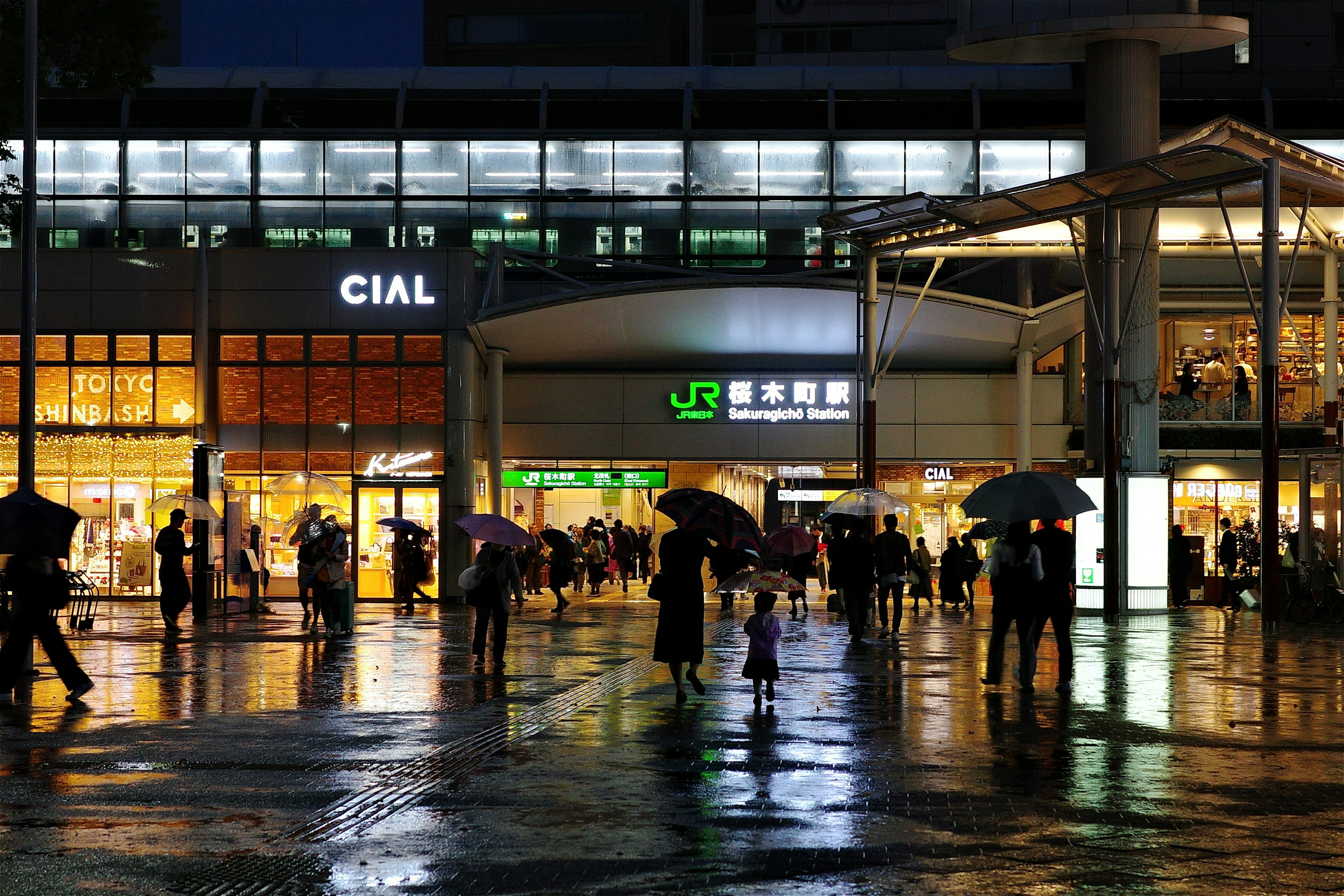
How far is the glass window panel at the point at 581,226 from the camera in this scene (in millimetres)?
38938

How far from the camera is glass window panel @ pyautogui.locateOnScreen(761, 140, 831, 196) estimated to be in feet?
128

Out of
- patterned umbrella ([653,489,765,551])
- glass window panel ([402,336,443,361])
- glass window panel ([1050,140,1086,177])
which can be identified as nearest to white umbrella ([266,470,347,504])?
glass window panel ([402,336,443,361])

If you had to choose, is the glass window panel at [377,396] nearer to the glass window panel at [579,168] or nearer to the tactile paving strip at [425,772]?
the glass window panel at [579,168]

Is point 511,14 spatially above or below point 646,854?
above

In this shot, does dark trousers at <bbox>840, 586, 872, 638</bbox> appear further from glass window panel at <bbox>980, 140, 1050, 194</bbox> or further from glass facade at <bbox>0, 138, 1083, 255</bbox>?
glass window panel at <bbox>980, 140, 1050, 194</bbox>

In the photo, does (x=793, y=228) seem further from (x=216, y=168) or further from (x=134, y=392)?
(x=134, y=392)

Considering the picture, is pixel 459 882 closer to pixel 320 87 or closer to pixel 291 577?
pixel 291 577

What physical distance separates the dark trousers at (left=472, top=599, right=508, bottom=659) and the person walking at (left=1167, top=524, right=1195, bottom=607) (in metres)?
17.5

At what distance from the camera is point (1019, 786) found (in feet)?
32.0

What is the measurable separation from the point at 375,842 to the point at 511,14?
251ft

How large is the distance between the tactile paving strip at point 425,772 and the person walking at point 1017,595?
3.69m

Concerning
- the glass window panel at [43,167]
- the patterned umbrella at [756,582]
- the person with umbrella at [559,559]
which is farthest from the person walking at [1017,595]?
the glass window panel at [43,167]

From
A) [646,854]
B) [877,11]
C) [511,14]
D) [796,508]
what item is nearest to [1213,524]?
[796,508]

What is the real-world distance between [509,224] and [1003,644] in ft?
82.8
